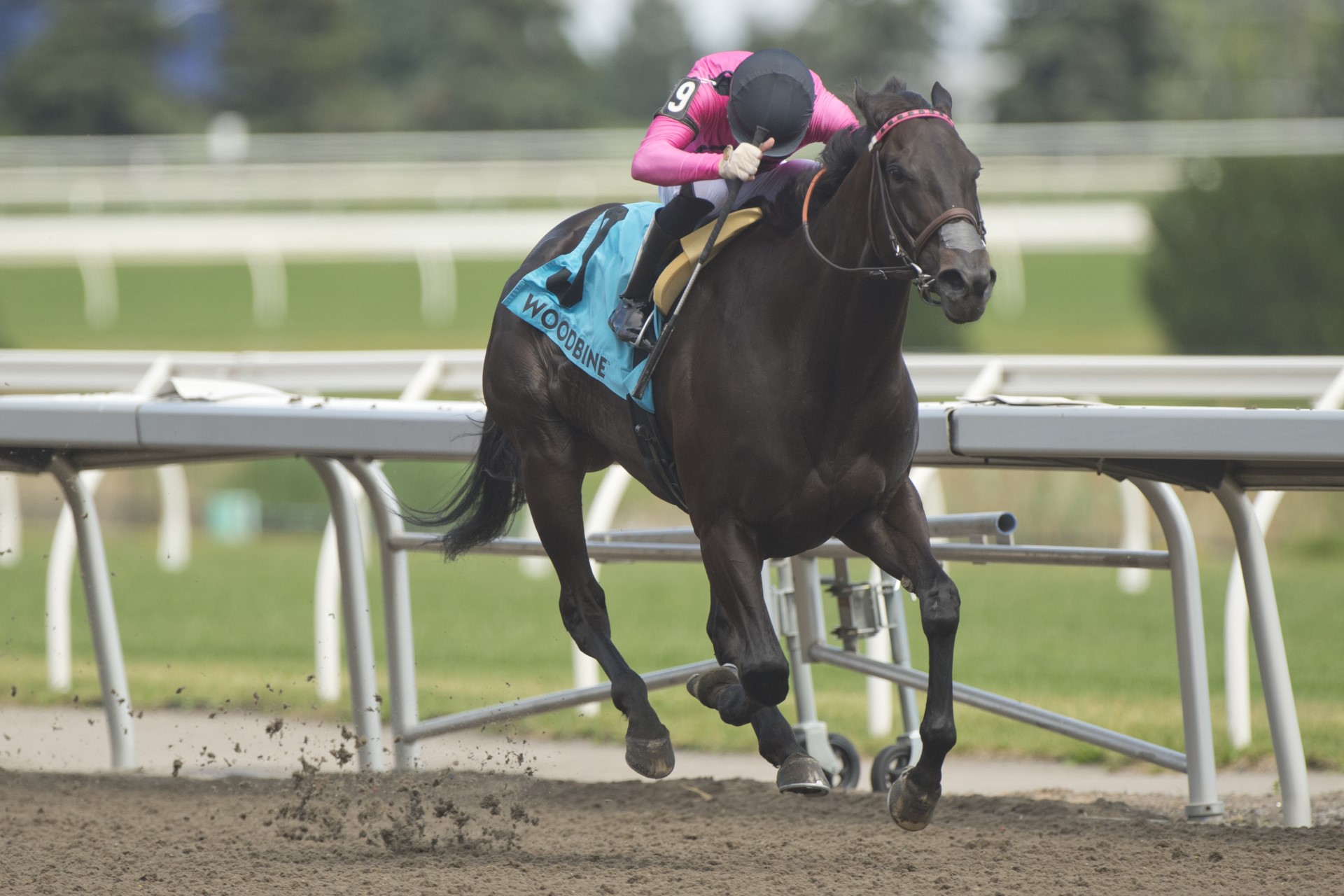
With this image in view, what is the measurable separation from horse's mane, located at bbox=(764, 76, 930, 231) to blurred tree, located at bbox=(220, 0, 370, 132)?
131 ft

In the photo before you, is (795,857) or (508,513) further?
(508,513)

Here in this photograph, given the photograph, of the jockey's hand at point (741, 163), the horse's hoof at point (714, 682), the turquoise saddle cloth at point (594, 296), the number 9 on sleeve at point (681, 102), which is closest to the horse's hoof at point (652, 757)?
the horse's hoof at point (714, 682)

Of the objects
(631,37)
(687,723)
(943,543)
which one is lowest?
(687,723)

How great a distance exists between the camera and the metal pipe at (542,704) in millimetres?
5293

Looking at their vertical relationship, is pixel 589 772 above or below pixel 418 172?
below

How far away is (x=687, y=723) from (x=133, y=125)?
3639cm

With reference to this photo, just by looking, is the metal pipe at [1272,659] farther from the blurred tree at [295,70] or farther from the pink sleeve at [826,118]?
the blurred tree at [295,70]

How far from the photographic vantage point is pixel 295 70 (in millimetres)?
44344

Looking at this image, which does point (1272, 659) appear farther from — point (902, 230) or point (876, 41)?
point (876, 41)

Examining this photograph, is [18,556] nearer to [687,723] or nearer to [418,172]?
[687,723]

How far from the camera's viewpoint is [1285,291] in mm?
15867

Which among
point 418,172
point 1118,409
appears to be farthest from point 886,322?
point 418,172

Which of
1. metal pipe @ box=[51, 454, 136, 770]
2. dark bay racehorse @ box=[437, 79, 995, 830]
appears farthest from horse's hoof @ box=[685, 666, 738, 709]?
metal pipe @ box=[51, 454, 136, 770]

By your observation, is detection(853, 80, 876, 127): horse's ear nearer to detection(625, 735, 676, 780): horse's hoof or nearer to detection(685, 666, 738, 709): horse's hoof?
detection(685, 666, 738, 709): horse's hoof
